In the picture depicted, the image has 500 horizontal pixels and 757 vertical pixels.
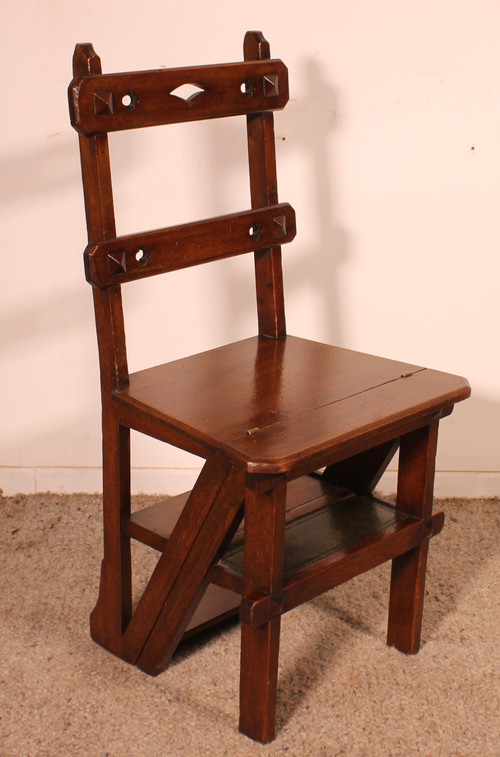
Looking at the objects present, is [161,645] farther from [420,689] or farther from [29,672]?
[420,689]

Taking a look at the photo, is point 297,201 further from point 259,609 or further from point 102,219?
point 259,609

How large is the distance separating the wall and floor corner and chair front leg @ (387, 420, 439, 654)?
0.71m

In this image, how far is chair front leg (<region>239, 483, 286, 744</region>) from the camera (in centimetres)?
148

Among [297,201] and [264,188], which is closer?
[264,188]

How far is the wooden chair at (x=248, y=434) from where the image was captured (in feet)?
4.97

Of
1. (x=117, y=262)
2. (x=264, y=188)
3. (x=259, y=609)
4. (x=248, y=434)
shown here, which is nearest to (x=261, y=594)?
(x=259, y=609)

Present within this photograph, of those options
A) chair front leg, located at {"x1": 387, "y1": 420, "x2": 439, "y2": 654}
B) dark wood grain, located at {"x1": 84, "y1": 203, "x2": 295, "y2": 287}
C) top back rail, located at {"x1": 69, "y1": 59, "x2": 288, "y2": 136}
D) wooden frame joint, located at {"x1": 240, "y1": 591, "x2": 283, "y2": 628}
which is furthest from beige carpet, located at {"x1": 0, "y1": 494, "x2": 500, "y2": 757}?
top back rail, located at {"x1": 69, "y1": 59, "x2": 288, "y2": 136}

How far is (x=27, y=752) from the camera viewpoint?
5.24 ft

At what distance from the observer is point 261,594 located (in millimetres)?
1521

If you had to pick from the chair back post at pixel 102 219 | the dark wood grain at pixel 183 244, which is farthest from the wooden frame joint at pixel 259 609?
the dark wood grain at pixel 183 244

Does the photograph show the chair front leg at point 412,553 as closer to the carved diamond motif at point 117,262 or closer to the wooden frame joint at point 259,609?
the wooden frame joint at point 259,609

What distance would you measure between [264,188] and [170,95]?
0.93 ft

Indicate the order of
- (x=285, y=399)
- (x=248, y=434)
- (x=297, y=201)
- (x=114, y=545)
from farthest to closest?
(x=297, y=201)
(x=114, y=545)
(x=285, y=399)
(x=248, y=434)

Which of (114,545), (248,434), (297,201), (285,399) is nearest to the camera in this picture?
(248,434)
